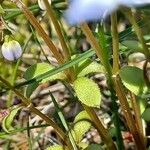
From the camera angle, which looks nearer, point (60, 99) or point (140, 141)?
point (140, 141)

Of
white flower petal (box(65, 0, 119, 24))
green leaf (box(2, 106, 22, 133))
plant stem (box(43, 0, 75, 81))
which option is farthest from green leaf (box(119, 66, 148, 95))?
white flower petal (box(65, 0, 119, 24))

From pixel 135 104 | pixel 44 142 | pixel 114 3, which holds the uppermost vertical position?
pixel 114 3

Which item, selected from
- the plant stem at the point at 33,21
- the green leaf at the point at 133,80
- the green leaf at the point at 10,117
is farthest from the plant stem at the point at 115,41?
the green leaf at the point at 10,117

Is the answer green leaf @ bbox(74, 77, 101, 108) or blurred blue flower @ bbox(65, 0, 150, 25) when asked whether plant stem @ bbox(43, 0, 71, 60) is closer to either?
green leaf @ bbox(74, 77, 101, 108)

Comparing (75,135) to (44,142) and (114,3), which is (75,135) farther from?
(114,3)

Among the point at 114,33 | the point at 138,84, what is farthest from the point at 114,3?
the point at 138,84

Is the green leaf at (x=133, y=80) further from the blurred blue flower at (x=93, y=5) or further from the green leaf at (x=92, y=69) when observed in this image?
the blurred blue flower at (x=93, y=5)
